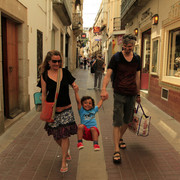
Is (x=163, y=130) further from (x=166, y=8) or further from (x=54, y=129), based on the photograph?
(x=166, y=8)

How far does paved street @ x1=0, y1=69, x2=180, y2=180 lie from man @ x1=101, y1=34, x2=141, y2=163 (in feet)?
1.09

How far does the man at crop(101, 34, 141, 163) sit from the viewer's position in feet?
11.3

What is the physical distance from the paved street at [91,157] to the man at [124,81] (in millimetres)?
332

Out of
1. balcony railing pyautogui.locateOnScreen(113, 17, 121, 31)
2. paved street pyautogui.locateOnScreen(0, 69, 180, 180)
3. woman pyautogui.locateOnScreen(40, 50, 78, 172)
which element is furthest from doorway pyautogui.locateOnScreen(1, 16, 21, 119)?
balcony railing pyautogui.locateOnScreen(113, 17, 121, 31)

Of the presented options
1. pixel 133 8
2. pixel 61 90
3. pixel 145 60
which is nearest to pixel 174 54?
pixel 145 60

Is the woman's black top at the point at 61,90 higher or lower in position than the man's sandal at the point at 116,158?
higher

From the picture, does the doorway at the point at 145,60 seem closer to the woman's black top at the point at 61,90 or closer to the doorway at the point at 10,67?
the doorway at the point at 10,67

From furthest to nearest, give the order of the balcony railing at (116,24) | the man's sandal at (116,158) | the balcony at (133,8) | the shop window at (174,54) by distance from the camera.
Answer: the balcony railing at (116,24), the balcony at (133,8), the shop window at (174,54), the man's sandal at (116,158)

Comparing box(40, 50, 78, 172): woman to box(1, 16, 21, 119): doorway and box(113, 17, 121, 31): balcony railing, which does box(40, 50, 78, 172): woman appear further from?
box(113, 17, 121, 31): balcony railing

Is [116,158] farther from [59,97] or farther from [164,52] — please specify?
[164,52]

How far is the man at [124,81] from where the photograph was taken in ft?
11.3

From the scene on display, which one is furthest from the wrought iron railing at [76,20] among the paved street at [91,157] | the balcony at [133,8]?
the paved street at [91,157]

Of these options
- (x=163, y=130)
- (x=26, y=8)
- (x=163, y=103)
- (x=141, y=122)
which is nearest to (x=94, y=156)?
(x=141, y=122)

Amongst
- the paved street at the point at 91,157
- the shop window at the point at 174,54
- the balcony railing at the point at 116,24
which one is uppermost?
the balcony railing at the point at 116,24
